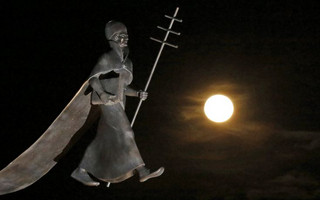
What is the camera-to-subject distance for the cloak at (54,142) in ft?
27.4

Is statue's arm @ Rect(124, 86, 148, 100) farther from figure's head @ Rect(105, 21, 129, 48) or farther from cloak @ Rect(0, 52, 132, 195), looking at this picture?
figure's head @ Rect(105, 21, 129, 48)

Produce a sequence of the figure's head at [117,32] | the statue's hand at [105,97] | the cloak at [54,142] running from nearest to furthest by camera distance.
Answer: the statue's hand at [105,97] < the figure's head at [117,32] < the cloak at [54,142]

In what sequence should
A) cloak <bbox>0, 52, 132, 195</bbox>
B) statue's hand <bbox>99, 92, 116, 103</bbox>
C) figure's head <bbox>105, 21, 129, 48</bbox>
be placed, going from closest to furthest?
statue's hand <bbox>99, 92, 116, 103</bbox> < figure's head <bbox>105, 21, 129, 48</bbox> < cloak <bbox>0, 52, 132, 195</bbox>

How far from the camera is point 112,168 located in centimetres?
807

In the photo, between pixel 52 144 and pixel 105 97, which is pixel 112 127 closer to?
pixel 105 97

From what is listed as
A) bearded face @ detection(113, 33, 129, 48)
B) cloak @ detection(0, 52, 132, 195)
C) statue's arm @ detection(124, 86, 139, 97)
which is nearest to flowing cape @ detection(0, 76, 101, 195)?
cloak @ detection(0, 52, 132, 195)

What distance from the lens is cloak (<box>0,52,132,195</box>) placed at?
835 centimetres

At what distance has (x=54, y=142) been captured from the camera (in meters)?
8.47

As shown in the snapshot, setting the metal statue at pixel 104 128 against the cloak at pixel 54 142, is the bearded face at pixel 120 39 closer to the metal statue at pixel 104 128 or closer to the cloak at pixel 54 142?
the metal statue at pixel 104 128

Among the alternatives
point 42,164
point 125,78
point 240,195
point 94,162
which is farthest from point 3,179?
point 240,195

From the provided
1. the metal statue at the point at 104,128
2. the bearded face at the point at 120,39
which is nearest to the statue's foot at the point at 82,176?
the metal statue at the point at 104,128

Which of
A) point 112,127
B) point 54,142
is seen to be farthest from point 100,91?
point 54,142

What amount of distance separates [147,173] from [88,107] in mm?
899

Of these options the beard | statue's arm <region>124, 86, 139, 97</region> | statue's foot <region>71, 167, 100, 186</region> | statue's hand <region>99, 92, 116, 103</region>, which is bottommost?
statue's foot <region>71, 167, 100, 186</region>
